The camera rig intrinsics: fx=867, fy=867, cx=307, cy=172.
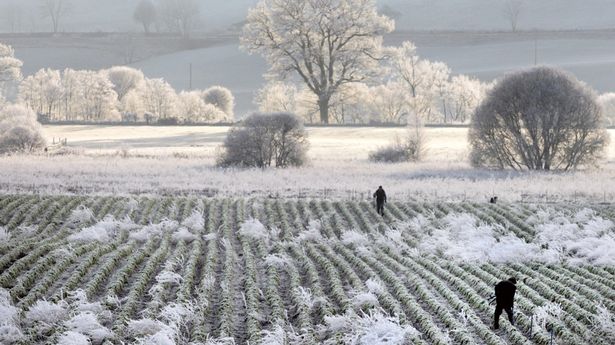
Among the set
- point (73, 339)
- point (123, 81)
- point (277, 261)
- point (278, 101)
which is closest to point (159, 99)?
point (123, 81)

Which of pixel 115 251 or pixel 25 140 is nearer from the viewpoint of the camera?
pixel 115 251

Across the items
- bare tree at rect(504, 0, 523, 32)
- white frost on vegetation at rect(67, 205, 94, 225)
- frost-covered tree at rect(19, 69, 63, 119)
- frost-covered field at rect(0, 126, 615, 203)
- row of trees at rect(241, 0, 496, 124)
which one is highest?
bare tree at rect(504, 0, 523, 32)

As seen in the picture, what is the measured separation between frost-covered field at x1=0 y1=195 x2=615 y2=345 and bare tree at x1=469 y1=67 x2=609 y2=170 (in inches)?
666

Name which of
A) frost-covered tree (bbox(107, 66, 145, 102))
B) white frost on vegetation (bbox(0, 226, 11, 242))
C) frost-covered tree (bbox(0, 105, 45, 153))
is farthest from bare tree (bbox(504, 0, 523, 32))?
white frost on vegetation (bbox(0, 226, 11, 242))

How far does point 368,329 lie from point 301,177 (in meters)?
26.1

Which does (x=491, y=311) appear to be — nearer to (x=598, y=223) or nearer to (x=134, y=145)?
(x=598, y=223)

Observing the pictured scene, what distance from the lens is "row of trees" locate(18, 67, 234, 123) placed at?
95812 millimetres

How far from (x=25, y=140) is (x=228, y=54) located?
351ft

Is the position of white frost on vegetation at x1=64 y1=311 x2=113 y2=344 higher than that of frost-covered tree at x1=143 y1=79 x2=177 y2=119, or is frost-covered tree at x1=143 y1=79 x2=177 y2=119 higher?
frost-covered tree at x1=143 y1=79 x2=177 y2=119

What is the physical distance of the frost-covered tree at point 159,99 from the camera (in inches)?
3974

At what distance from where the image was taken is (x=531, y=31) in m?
159

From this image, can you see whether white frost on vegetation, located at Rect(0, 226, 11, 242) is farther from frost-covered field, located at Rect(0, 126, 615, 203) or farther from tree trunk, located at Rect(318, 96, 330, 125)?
tree trunk, located at Rect(318, 96, 330, 125)

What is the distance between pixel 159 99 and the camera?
333 ft

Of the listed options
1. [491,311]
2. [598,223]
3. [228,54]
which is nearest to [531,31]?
[228,54]
